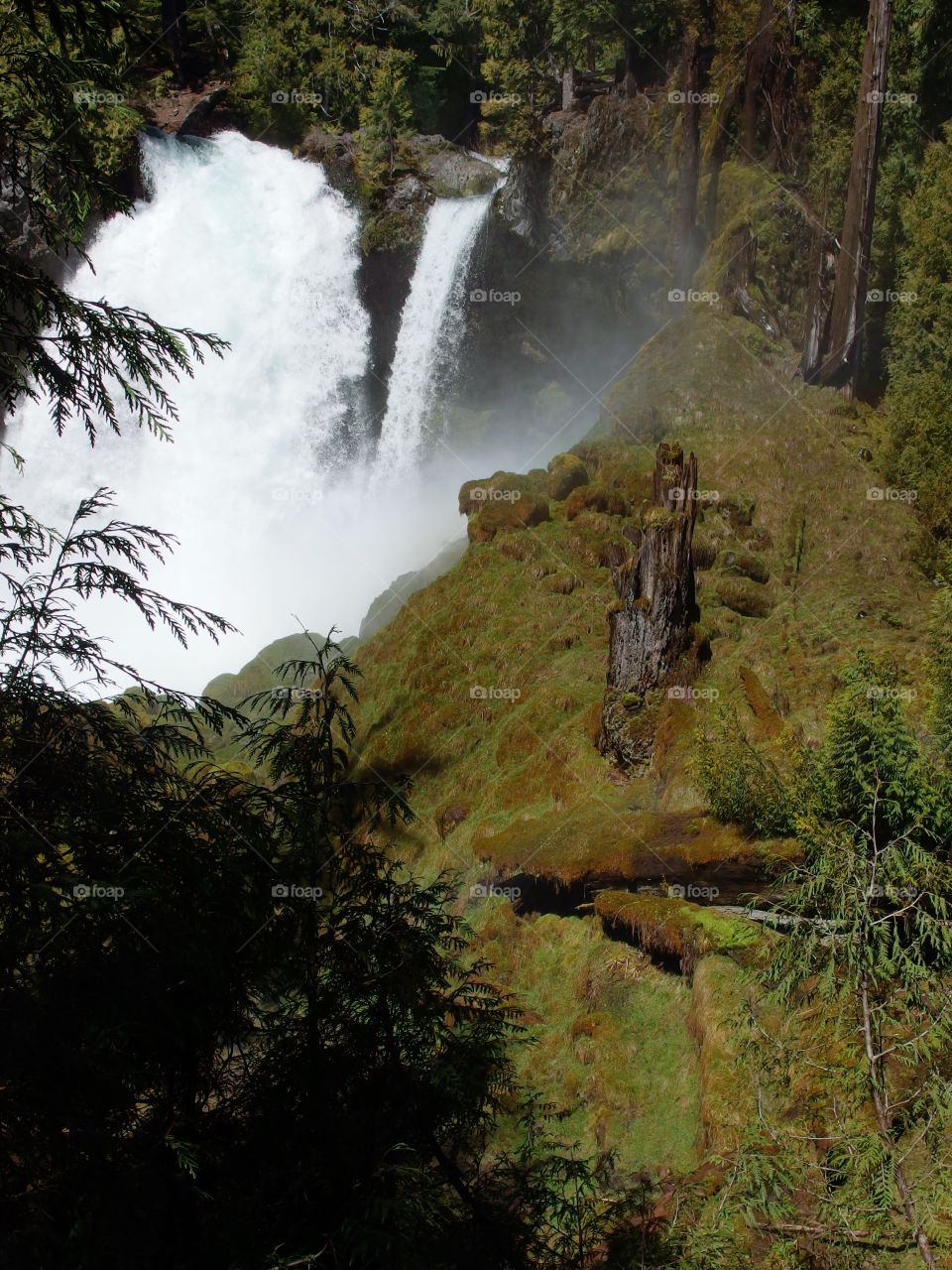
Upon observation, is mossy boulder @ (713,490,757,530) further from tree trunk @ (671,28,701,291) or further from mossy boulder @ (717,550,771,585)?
tree trunk @ (671,28,701,291)

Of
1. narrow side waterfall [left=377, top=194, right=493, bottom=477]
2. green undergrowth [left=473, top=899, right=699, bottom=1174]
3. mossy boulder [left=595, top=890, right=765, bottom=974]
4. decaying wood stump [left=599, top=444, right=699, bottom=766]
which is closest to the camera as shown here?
green undergrowth [left=473, top=899, right=699, bottom=1174]

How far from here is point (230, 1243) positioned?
3158 mm

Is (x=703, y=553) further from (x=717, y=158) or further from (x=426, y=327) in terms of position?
(x=426, y=327)

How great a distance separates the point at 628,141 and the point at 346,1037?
25.7m

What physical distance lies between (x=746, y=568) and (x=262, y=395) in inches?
657

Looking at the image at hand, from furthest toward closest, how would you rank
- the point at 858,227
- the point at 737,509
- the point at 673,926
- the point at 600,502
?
1. the point at 858,227
2. the point at 600,502
3. the point at 737,509
4. the point at 673,926

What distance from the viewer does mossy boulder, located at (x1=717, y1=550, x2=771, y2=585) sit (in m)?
14.4

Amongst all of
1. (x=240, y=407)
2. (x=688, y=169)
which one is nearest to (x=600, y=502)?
(x=688, y=169)

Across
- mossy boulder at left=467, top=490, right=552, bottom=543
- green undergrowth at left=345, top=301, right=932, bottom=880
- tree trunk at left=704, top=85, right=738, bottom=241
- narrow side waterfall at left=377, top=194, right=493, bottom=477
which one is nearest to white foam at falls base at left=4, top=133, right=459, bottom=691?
narrow side waterfall at left=377, top=194, right=493, bottom=477

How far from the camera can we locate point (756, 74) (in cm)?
2116

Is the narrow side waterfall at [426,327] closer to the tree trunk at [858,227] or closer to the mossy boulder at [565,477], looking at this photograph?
the mossy boulder at [565,477]

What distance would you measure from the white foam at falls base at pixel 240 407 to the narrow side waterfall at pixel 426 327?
1008mm

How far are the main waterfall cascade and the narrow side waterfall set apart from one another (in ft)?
0.13

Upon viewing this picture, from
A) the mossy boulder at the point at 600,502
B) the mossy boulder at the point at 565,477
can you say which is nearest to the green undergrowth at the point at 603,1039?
the mossy boulder at the point at 600,502
